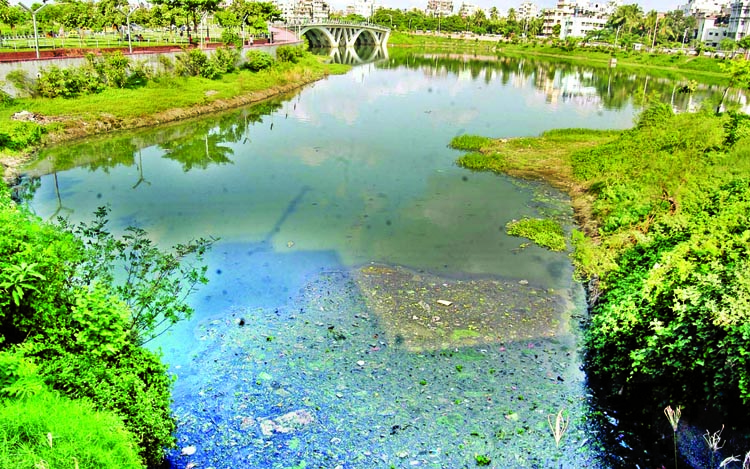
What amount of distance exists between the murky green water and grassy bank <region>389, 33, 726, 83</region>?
43.2 meters

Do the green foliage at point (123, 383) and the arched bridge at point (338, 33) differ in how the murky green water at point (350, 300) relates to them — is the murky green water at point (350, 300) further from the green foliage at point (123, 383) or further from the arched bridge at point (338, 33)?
the arched bridge at point (338, 33)

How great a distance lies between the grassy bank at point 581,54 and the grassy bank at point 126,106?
42.7 meters

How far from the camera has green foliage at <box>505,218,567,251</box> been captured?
17219mm

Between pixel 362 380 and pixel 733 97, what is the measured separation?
57412 millimetres

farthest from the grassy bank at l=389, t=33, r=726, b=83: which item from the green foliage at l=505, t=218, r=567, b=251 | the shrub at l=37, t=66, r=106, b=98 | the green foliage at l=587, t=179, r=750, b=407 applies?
the shrub at l=37, t=66, r=106, b=98

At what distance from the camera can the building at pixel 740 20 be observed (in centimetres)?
10000

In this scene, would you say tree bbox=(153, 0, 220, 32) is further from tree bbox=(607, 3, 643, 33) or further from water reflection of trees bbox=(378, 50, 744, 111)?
tree bbox=(607, 3, 643, 33)

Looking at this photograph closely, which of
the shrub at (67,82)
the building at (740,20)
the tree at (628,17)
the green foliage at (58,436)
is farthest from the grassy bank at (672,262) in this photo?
the tree at (628,17)

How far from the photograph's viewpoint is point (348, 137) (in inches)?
1246

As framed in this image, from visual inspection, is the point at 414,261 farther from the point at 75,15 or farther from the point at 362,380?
the point at 75,15

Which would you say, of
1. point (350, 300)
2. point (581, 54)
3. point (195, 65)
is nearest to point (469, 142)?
point (350, 300)

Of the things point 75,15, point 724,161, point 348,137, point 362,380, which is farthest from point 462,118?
point 75,15

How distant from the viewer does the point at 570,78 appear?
224 ft

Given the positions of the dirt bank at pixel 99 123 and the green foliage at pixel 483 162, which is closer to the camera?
the dirt bank at pixel 99 123
